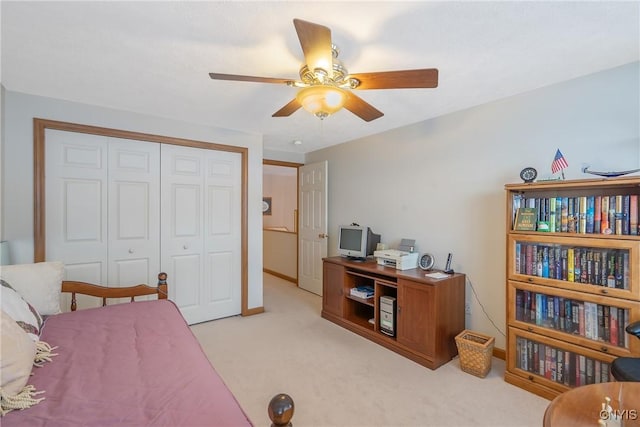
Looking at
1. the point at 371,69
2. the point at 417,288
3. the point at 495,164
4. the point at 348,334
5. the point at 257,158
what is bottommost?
the point at 348,334

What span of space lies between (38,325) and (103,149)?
1879 mm

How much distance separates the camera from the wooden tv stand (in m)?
2.51

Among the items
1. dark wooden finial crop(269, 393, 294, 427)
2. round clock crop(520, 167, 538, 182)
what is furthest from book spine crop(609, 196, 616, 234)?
dark wooden finial crop(269, 393, 294, 427)

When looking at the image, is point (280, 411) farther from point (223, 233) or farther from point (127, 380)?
point (223, 233)

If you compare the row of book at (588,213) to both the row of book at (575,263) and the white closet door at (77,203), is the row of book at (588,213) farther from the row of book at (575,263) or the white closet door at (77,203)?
the white closet door at (77,203)

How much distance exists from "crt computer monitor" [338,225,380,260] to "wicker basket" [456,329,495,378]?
1342 mm

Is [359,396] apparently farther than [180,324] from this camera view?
Yes

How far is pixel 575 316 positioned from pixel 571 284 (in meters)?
0.23

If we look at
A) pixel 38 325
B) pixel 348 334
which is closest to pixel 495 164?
pixel 348 334

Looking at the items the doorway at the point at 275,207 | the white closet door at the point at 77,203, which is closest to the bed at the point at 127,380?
the white closet door at the point at 77,203

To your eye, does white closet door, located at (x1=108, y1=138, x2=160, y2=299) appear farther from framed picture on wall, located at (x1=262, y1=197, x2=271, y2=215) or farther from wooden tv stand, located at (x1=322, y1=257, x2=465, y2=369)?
framed picture on wall, located at (x1=262, y1=197, x2=271, y2=215)

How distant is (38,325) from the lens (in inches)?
60.6

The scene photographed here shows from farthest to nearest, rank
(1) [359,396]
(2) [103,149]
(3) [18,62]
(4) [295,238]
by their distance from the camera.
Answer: (4) [295,238] < (2) [103,149] < (1) [359,396] < (3) [18,62]

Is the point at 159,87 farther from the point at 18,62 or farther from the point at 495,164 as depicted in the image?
the point at 495,164
